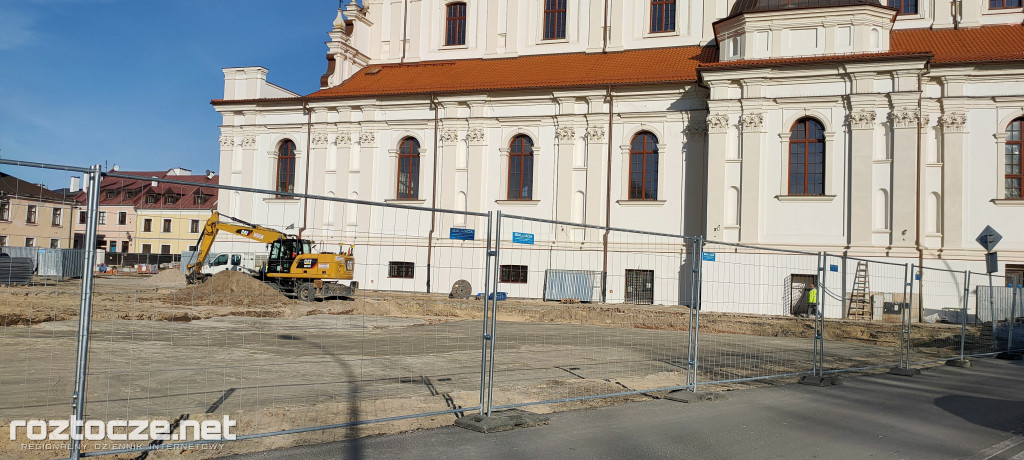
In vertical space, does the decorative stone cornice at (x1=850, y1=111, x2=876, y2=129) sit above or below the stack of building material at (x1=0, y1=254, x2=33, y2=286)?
above

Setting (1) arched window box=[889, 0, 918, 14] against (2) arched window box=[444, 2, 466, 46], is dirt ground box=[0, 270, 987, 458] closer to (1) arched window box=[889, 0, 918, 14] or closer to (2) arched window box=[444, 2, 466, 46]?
(1) arched window box=[889, 0, 918, 14]

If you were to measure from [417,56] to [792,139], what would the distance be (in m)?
20.0

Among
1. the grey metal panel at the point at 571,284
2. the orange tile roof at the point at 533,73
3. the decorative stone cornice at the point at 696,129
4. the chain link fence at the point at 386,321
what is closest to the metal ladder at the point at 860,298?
the chain link fence at the point at 386,321

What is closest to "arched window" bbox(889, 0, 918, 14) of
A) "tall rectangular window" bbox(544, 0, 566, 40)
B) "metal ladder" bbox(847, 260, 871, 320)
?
"metal ladder" bbox(847, 260, 871, 320)

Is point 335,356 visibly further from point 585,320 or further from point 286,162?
point 286,162

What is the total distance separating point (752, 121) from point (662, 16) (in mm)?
8784

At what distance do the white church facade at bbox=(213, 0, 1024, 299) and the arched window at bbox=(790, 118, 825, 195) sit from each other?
0.07 m

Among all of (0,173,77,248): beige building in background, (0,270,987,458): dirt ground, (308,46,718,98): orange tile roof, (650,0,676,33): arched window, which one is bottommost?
(0,270,987,458): dirt ground

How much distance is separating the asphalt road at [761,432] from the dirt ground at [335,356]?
2.17ft

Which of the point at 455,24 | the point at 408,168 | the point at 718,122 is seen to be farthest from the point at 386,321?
the point at 455,24

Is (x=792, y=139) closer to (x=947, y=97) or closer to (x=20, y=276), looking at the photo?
(x=947, y=97)

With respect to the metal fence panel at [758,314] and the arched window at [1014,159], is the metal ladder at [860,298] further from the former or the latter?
the arched window at [1014,159]

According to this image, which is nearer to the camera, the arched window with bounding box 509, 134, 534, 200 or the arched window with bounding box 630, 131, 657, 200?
the arched window with bounding box 630, 131, 657, 200

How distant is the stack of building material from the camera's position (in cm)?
586
